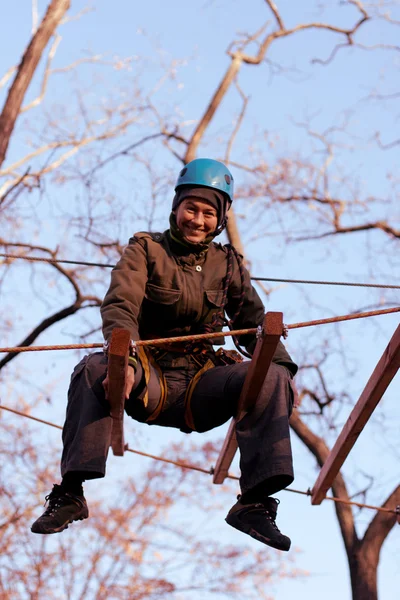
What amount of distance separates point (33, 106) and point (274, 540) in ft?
46.0

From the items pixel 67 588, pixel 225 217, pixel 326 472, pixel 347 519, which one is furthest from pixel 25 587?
pixel 225 217

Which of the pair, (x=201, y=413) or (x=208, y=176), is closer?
(x=201, y=413)

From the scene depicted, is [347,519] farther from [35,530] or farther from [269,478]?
[35,530]

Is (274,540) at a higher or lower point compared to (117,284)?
lower

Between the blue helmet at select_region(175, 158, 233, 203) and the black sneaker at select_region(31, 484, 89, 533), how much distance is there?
1.86m

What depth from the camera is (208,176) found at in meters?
4.87

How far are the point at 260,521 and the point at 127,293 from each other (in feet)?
4.35

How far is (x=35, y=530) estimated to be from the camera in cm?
397

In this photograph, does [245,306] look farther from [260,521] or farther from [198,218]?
[260,521]

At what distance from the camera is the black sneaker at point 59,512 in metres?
3.99

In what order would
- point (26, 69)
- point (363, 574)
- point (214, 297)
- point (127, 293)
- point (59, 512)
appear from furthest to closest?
point (26, 69) < point (363, 574) < point (214, 297) < point (127, 293) < point (59, 512)

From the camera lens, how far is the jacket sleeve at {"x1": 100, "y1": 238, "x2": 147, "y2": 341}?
424 centimetres

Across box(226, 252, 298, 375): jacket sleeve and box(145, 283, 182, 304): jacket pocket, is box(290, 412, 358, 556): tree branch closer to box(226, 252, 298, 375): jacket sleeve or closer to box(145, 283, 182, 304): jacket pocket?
box(226, 252, 298, 375): jacket sleeve

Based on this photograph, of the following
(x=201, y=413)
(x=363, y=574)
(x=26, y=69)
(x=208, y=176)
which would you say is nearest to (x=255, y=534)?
(x=201, y=413)
